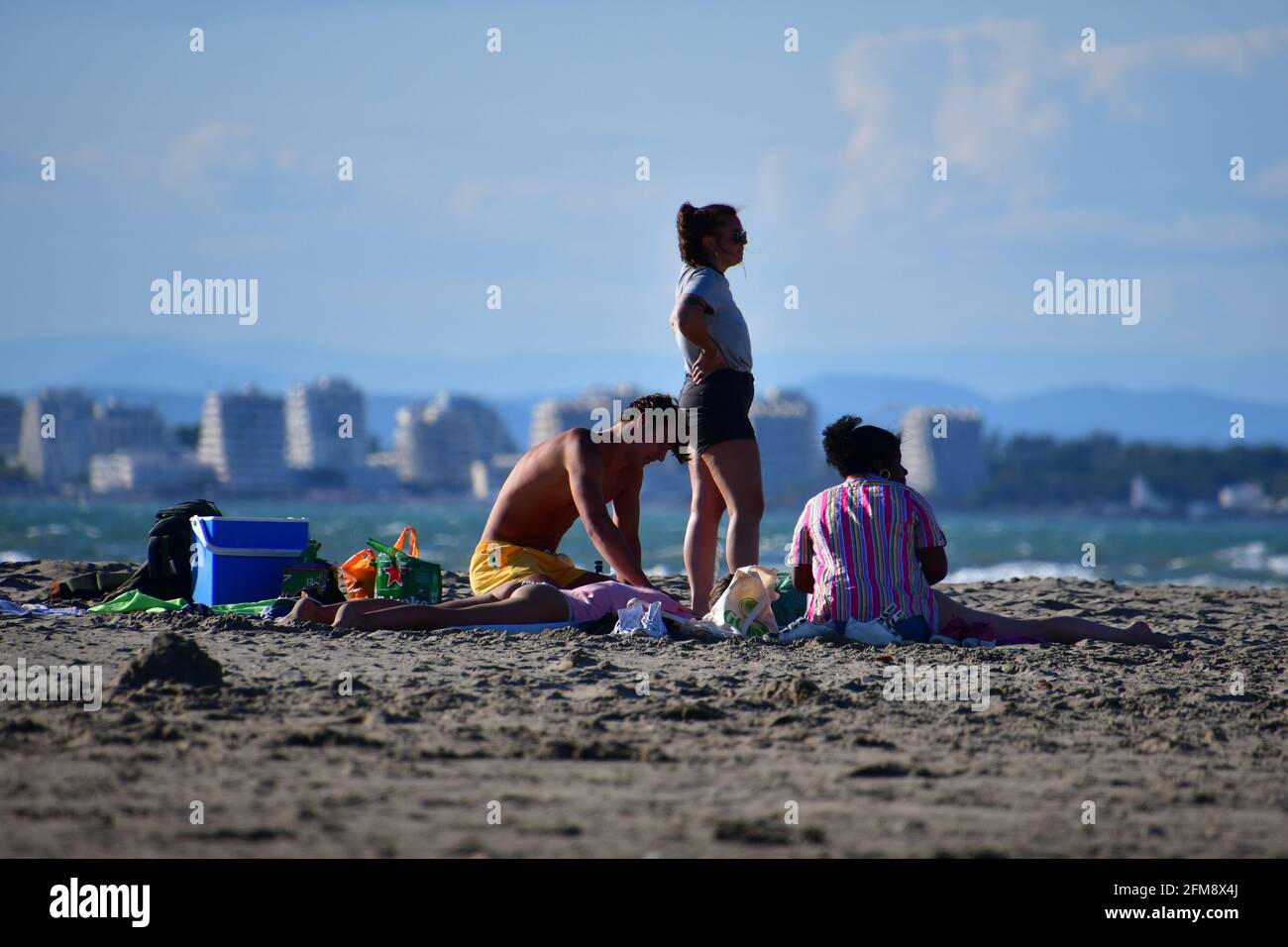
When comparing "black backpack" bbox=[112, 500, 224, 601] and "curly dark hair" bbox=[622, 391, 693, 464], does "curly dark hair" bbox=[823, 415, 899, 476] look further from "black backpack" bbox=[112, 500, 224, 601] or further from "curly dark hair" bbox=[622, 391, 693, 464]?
"black backpack" bbox=[112, 500, 224, 601]

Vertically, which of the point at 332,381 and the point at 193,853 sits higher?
the point at 332,381

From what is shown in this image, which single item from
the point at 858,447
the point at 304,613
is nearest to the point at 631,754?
the point at 858,447

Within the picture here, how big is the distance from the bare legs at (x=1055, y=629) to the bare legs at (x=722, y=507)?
787 millimetres

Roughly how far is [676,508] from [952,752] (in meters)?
92.0

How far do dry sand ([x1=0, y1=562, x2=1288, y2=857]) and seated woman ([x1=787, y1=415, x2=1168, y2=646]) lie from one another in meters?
0.21

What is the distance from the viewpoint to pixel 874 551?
5.32m

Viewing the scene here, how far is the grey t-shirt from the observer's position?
19.0ft

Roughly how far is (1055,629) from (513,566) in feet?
7.25

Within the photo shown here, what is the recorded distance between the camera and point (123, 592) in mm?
6691

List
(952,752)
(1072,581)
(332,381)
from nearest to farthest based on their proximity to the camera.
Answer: (952,752) < (1072,581) < (332,381)

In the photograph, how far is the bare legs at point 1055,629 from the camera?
568 cm

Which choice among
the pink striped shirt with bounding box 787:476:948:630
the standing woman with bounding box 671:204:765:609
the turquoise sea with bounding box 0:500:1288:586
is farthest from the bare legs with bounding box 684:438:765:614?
the turquoise sea with bounding box 0:500:1288:586
